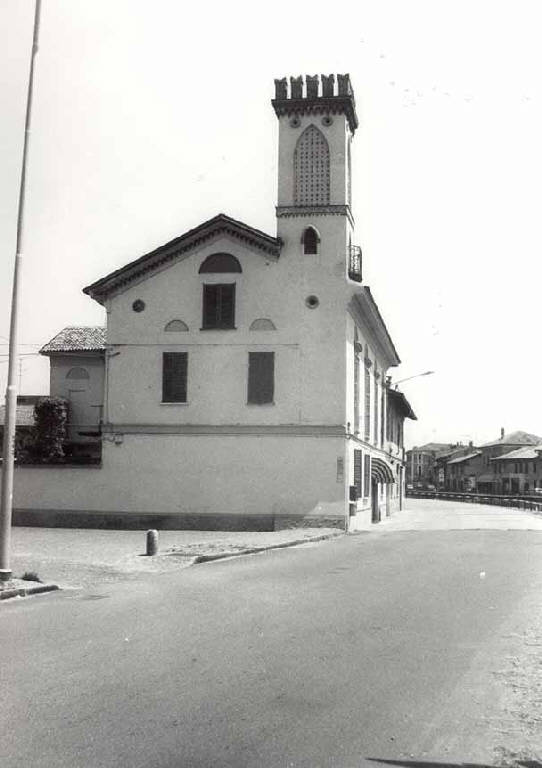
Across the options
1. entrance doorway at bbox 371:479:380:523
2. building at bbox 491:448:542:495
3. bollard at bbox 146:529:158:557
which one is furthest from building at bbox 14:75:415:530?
building at bbox 491:448:542:495

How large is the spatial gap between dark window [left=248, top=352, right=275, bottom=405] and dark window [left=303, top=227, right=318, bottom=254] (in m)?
3.94

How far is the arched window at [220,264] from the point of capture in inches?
1198

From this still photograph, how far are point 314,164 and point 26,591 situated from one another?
868 inches

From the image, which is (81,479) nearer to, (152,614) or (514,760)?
(152,614)

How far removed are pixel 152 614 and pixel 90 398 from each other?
25.4 m

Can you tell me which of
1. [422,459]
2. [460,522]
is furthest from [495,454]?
[460,522]

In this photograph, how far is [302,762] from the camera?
4.83 metres

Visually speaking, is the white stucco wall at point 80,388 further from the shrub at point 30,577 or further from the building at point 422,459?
the building at point 422,459

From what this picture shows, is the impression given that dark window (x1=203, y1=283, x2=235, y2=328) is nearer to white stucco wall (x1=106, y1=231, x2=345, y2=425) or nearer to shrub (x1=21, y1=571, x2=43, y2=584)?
white stucco wall (x1=106, y1=231, x2=345, y2=425)

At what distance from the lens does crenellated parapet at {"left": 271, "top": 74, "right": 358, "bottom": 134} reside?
30.8m

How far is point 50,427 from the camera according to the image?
3219cm

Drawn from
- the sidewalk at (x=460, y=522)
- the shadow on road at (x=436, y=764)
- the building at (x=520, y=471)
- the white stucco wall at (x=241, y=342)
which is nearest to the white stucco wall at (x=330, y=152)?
the white stucco wall at (x=241, y=342)

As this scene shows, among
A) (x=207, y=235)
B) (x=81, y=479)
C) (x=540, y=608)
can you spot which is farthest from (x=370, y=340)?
(x=540, y=608)

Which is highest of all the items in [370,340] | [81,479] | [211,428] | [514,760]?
[370,340]
